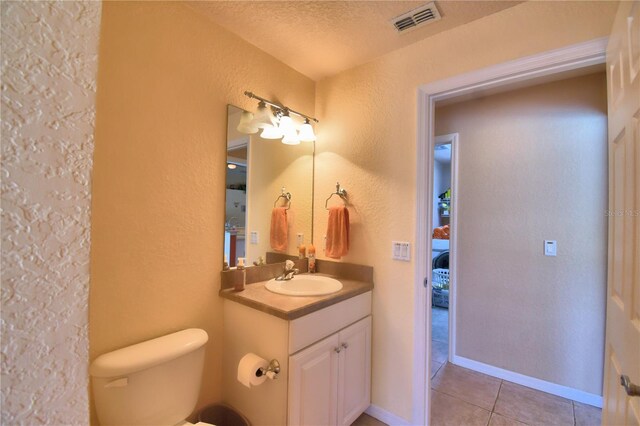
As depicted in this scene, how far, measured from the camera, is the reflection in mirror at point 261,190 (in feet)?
5.55

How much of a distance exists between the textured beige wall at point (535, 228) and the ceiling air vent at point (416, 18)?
1.19m

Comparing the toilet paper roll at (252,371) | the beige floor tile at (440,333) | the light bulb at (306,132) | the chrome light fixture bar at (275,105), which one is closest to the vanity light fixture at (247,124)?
the chrome light fixture bar at (275,105)

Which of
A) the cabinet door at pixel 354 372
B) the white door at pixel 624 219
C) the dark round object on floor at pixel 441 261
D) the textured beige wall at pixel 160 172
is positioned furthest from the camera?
the dark round object on floor at pixel 441 261

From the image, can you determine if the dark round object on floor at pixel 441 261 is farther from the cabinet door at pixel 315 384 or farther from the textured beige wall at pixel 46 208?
the textured beige wall at pixel 46 208

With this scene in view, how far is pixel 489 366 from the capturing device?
236 cm

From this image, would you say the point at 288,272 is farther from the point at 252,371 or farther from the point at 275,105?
the point at 275,105

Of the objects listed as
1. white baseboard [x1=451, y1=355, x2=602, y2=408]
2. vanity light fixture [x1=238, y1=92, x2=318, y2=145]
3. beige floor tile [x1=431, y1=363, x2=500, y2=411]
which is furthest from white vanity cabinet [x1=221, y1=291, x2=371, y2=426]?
white baseboard [x1=451, y1=355, x2=602, y2=408]

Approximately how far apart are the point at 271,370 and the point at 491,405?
1689mm

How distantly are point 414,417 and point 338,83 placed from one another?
226cm

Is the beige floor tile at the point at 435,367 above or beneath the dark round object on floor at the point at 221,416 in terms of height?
beneath

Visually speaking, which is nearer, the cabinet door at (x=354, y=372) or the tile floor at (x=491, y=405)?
the cabinet door at (x=354, y=372)

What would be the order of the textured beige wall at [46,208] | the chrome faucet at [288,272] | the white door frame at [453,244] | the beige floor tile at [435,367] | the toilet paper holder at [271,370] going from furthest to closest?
the white door frame at [453,244], the beige floor tile at [435,367], the chrome faucet at [288,272], the toilet paper holder at [271,370], the textured beige wall at [46,208]

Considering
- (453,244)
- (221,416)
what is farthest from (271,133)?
(453,244)

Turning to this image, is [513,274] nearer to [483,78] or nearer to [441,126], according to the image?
[441,126]
